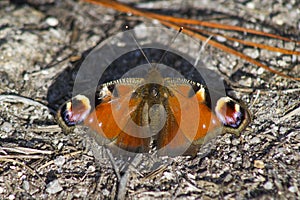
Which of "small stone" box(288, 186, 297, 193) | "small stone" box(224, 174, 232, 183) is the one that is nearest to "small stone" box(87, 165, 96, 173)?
"small stone" box(224, 174, 232, 183)

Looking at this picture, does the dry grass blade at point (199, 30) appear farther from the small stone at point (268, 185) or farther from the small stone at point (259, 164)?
the small stone at point (268, 185)

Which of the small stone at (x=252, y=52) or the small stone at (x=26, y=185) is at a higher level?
the small stone at (x=252, y=52)

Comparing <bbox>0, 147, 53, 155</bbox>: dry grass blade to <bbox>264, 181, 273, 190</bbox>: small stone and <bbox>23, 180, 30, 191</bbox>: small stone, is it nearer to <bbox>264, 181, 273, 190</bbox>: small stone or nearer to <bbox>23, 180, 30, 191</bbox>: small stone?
<bbox>23, 180, 30, 191</bbox>: small stone

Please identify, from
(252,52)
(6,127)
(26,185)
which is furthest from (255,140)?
(6,127)

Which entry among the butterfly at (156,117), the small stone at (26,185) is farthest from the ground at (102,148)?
the butterfly at (156,117)

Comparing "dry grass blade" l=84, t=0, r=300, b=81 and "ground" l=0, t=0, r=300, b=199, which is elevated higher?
"dry grass blade" l=84, t=0, r=300, b=81

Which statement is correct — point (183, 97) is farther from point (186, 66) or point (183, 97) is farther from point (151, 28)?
point (151, 28)

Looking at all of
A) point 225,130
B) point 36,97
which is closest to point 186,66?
point 225,130

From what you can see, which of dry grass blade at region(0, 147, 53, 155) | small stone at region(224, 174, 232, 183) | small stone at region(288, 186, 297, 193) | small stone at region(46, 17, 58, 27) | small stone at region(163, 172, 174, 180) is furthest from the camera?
small stone at region(46, 17, 58, 27)
